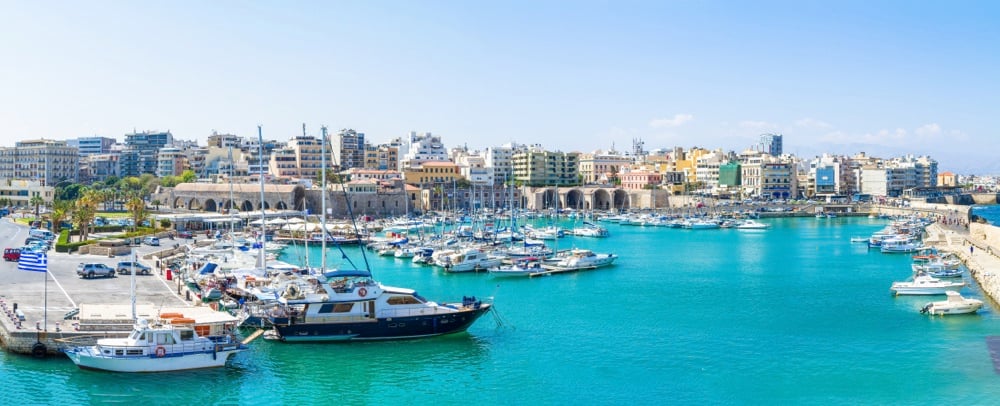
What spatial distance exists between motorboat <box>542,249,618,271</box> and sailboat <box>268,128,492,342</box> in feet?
65.9

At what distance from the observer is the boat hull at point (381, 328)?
2873 cm

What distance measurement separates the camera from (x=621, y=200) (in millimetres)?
119562

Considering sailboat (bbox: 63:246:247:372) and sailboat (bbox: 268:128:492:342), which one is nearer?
sailboat (bbox: 63:246:247:372)

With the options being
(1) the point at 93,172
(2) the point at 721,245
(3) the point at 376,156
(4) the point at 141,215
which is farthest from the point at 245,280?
(1) the point at 93,172

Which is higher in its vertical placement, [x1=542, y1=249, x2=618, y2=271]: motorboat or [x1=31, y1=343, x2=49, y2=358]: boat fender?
[x1=542, y1=249, x2=618, y2=271]: motorboat

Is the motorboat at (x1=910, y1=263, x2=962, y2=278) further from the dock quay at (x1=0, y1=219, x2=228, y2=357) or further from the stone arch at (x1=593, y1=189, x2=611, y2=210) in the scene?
the stone arch at (x1=593, y1=189, x2=611, y2=210)

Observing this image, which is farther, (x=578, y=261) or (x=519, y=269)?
(x=578, y=261)

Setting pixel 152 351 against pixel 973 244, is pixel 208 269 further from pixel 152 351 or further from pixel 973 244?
pixel 973 244

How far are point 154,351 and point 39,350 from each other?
397cm

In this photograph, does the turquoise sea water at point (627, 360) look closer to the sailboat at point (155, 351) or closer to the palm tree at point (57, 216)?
the sailboat at point (155, 351)

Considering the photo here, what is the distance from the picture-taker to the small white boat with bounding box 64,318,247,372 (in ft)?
78.7

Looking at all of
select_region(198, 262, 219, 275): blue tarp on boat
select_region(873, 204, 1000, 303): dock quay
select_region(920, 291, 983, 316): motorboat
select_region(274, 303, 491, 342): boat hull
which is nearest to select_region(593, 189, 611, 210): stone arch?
select_region(873, 204, 1000, 303): dock quay

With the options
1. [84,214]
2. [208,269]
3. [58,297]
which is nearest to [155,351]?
[58,297]

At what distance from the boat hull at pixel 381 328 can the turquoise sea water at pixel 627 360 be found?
350mm
